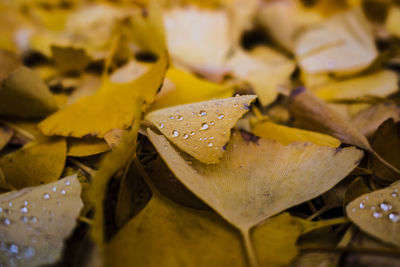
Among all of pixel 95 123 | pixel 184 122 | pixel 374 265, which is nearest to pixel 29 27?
pixel 95 123

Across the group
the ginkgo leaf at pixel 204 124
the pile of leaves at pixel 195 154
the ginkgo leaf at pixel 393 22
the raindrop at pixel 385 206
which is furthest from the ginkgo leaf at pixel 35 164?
the ginkgo leaf at pixel 393 22

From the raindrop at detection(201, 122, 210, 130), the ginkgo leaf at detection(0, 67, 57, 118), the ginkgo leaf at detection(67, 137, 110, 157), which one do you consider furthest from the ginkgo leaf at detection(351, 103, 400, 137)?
the ginkgo leaf at detection(0, 67, 57, 118)

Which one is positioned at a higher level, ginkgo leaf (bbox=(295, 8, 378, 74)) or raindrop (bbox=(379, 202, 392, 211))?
ginkgo leaf (bbox=(295, 8, 378, 74))

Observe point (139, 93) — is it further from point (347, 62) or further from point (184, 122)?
point (347, 62)

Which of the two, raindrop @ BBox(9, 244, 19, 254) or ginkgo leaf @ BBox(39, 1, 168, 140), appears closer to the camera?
raindrop @ BBox(9, 244, 19, 254)

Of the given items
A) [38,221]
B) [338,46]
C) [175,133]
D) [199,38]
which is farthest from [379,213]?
[199,38]

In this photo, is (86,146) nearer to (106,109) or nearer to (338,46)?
(106,109)

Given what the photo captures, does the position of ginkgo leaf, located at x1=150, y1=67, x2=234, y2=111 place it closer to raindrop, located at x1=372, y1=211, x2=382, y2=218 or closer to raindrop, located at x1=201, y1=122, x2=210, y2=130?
raindrop, located at x1=201, y1=122, x2=210, y2=130
